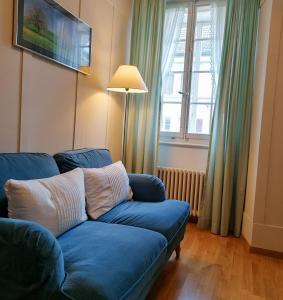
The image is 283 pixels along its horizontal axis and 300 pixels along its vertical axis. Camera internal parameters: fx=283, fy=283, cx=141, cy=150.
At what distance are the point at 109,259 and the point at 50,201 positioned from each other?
1.41ft

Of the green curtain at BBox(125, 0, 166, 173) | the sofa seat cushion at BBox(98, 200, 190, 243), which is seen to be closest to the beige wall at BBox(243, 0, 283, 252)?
the sofa seat cushion at BBox(98, 200, 190, 243)

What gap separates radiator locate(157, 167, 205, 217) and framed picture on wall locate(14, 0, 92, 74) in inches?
57.4

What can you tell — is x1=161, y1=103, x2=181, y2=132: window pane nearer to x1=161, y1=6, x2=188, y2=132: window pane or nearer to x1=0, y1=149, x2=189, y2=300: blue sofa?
x1=161, y1=6, x2=188, y2=132: window pane

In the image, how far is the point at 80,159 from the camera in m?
2.09

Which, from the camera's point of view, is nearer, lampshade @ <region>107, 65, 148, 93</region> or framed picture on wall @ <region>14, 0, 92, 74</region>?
framed picture on wall @ <region>14, 0, 92, 74</region>

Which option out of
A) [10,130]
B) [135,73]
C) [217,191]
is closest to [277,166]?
[217,191]

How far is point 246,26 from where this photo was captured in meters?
2.80

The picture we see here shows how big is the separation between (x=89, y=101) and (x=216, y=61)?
56.8 inches

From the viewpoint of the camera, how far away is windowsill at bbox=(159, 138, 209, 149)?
126 inches

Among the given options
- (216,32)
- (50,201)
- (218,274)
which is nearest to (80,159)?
(50,201)

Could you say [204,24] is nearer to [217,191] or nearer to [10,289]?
[217,191]

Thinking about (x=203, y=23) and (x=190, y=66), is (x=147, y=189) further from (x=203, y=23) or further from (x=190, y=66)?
(x=203, y=23)

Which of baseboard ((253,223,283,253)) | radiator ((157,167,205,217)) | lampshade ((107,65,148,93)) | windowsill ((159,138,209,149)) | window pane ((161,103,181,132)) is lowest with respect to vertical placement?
baseboard ((253,223,283,253))

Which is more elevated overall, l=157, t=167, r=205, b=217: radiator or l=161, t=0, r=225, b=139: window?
l=161, t=0, r=225, b=139: window
